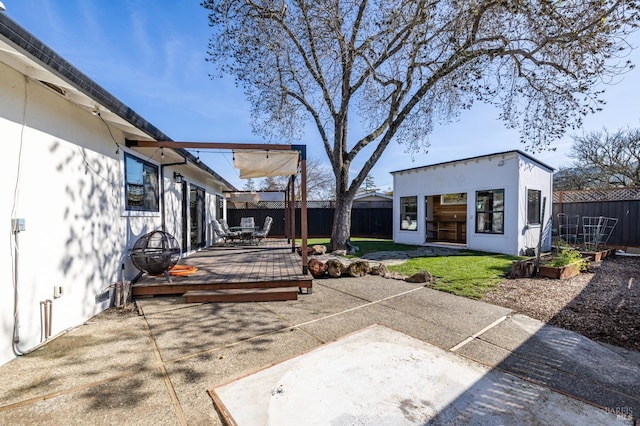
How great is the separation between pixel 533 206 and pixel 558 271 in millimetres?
4945

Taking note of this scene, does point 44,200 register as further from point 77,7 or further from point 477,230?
point 477,230

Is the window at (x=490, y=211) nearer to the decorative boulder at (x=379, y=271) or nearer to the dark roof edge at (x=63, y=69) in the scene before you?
the decorative boulder at (x=379, y=271)

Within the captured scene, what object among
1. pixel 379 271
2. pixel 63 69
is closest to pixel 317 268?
pixel 379 271

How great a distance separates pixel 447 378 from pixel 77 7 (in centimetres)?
730

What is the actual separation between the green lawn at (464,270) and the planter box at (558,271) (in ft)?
2.24

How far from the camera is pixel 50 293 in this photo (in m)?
3.12

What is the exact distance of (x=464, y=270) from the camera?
677cm

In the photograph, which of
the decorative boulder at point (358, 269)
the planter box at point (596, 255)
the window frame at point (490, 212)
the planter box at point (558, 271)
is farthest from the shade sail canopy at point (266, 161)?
the planter box at point (596, 255)

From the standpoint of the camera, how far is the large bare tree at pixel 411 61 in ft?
20.1

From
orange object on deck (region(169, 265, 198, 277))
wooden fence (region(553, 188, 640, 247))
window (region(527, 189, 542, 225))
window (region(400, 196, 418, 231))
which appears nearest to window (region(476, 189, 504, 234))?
window (region(527, 189, 542, 225))

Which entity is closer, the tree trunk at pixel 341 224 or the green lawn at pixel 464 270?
the green lawn at pixel 464 270

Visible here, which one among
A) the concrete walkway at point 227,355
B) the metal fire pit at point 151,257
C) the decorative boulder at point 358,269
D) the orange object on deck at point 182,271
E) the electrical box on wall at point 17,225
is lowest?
the concrete walkway at point 227,355

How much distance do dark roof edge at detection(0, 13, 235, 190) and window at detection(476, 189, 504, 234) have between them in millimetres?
10192

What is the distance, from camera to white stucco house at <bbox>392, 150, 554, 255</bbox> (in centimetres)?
924
